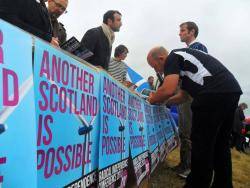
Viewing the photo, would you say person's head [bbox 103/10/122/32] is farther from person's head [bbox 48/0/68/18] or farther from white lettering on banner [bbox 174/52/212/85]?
white lettering on banner [bbox 174/52/212/85]

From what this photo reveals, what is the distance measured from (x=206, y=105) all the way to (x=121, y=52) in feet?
10.2

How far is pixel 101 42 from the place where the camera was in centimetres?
462

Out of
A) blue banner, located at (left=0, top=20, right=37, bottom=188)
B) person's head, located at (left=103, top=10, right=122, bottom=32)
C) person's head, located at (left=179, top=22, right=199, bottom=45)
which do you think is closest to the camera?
blue banner, located at (left=0, top=20, right=37, bottom=188)

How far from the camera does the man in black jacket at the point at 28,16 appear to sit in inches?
90.4

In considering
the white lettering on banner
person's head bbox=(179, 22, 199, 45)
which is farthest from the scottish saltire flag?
the white lettering on banner

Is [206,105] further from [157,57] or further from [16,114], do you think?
[16,114]

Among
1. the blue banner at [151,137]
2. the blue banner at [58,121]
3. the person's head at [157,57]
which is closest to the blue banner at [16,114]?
the blue banner at [58,121]

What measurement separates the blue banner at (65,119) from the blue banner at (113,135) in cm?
10

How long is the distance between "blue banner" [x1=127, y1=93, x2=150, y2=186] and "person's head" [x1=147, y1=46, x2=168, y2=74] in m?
0.43

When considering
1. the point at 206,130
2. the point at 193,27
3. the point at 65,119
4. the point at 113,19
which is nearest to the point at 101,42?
the point at 113,19

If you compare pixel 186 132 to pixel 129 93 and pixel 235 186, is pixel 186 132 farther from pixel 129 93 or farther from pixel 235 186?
pixel 129 93

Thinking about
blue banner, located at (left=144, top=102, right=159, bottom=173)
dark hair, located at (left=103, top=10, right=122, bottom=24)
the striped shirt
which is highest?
dark hair, located at (left=103, top=10, right=122, bottom=24)

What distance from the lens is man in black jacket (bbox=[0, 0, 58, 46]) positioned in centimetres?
230

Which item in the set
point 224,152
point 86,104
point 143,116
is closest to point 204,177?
point 224,152
